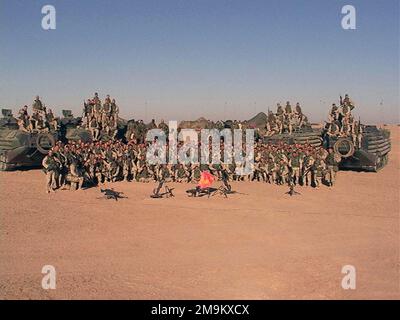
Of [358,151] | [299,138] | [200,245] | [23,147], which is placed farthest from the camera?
[299,138]

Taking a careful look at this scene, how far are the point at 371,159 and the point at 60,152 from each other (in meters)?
12.7

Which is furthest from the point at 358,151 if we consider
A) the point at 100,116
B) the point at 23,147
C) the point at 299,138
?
the point at 23,147

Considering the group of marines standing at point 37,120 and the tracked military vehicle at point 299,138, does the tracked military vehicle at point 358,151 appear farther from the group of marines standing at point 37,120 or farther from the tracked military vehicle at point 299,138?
the group of marines standing at point 37,120

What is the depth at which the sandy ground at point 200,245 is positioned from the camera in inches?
282

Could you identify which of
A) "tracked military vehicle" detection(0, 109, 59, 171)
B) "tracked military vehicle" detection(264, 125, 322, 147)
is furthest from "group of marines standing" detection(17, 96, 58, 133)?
"tracked military vehicle" detection(264, 125, 322, 147)

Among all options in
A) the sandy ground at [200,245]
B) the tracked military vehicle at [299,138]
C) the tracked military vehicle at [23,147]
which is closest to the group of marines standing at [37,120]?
the tracked military vehicle at [23,147]

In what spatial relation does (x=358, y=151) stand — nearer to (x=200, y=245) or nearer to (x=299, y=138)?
(x=299, y=138)

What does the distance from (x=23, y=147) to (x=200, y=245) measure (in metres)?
12.0

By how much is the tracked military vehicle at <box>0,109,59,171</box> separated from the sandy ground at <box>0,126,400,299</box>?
4.23 metres

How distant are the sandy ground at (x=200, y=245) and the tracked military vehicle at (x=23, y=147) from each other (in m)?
4.23

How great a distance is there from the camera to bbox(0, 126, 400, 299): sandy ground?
716 centimetres

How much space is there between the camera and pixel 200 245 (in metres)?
9.28
